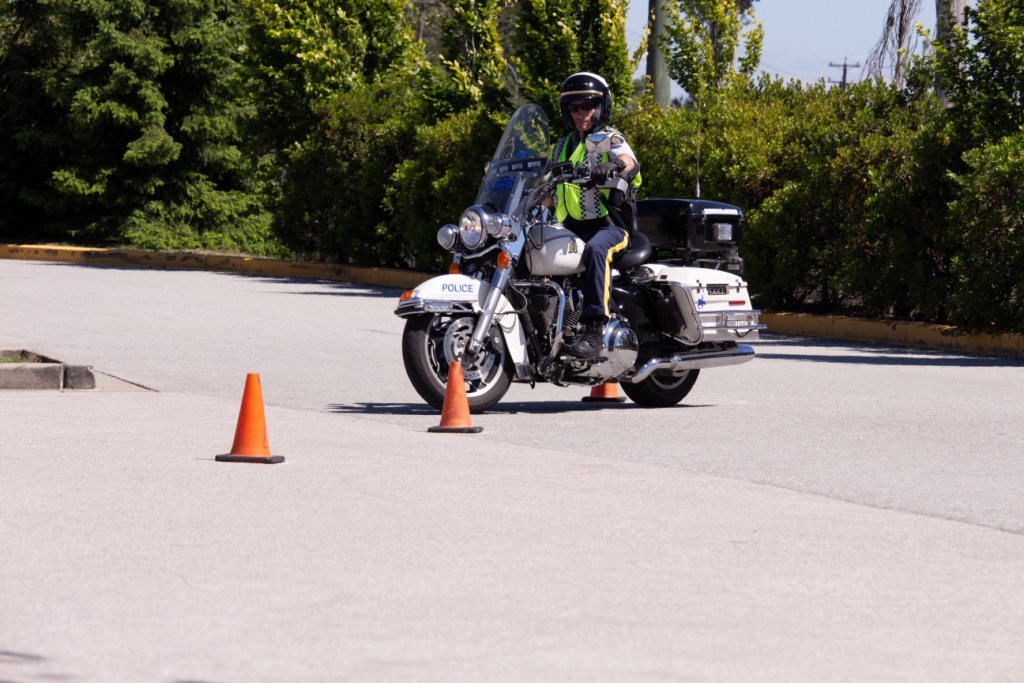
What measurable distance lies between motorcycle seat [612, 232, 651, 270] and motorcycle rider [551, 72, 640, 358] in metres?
0.07

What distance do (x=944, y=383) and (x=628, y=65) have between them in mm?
11444

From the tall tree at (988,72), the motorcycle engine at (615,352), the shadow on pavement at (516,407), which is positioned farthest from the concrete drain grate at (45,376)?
the tall tree at (988,72)

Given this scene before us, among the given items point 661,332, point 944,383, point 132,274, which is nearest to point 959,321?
point 944,383

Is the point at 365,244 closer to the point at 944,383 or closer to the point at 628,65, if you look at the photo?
the point at 628,65

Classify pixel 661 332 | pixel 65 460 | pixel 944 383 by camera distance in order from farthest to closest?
pixel 944 383 → pixel 661 332 → pixel 65 460

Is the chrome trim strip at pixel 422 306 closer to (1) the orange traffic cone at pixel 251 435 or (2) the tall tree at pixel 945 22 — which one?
(1) the orange traffic cone at pixel 251 435

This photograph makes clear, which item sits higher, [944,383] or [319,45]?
[319,45]

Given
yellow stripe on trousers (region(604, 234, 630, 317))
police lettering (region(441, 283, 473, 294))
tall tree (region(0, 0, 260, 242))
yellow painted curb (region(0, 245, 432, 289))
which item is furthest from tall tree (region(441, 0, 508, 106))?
police lettering (region(441, 283, 473, 294))

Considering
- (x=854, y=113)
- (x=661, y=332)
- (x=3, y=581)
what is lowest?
(x=3, y=581)

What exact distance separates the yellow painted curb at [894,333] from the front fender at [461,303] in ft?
21.9

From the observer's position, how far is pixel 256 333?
655 inches

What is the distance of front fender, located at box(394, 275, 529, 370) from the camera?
1009 cm

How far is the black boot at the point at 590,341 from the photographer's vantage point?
10594 mm

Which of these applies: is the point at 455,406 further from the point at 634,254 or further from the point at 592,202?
the point at 634,254
